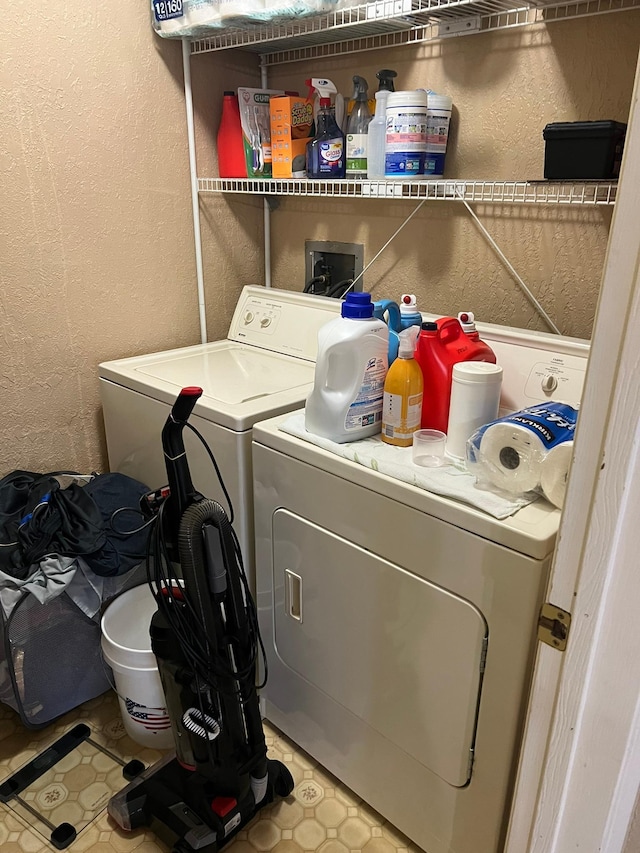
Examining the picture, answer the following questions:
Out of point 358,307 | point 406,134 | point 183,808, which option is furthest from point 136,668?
point 406,134

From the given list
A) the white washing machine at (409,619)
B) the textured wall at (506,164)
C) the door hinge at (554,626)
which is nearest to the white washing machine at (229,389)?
the white washing machine at (409,619)

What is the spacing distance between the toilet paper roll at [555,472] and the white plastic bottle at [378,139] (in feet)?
3.23

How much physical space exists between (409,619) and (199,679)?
45cm

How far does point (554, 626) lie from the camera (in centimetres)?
76

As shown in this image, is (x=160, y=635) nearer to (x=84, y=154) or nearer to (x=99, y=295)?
(x=99, y=295)

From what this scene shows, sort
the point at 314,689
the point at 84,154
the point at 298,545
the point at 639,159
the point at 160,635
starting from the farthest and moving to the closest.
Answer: the point at 84,154, the point at 314,689, the point at 298,545, the point at 160,635, the point at 639,159

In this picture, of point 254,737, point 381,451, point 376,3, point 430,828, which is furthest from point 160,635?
point 376,3

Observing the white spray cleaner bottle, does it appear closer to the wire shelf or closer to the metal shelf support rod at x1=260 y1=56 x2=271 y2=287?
the wire shelf

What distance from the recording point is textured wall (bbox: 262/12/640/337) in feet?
4.92

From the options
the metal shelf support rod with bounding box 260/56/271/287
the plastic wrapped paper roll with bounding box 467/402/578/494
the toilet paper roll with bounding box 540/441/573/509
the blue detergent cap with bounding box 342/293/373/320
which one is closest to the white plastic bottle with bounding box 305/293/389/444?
the blue detergent cap with bounding box 342/293/373/320

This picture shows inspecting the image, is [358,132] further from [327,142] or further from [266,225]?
[266,225]

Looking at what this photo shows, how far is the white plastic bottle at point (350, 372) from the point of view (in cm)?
133

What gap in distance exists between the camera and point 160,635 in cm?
133

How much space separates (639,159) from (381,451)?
0.84 meters
